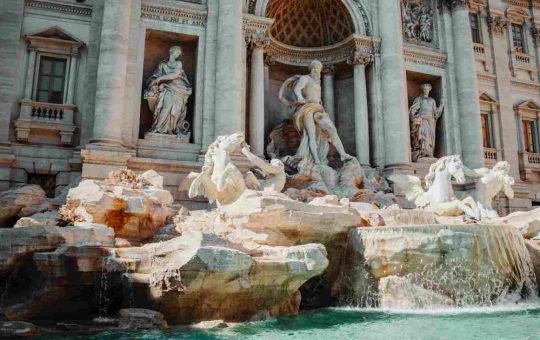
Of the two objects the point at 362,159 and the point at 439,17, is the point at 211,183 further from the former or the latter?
the point at 439,17

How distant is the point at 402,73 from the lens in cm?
1670

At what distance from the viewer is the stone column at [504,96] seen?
1920cm

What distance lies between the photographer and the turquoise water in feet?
20.1

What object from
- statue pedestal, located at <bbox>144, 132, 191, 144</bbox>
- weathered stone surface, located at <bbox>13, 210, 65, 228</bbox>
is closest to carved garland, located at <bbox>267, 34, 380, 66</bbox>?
statue pedestal, located at <bbox>144, 132, 191, 144</bbox>

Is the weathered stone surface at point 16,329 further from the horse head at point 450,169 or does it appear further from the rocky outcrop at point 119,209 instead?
the horse head at point 450,169

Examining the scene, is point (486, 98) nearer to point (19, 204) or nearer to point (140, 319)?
point (19, 204)

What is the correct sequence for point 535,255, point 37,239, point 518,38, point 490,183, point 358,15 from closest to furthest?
1. point 37,239
2. point 535,255
3. point 490,183
4. point 358,15
5. point 518,38

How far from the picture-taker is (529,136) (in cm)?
2017

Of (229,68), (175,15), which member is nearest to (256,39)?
(229,68)

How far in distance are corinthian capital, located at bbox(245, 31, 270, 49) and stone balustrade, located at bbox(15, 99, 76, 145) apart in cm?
571

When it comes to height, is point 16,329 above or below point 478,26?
below

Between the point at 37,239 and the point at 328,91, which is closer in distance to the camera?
the point at 37,239

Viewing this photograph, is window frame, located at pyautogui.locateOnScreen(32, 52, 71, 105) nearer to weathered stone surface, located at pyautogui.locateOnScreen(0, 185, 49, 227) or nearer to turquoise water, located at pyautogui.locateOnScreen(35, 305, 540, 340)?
weathered stone surface, located at pyautogui.locateOnScreen(0, 185, 49, 227)

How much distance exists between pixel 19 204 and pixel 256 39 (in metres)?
8.54
